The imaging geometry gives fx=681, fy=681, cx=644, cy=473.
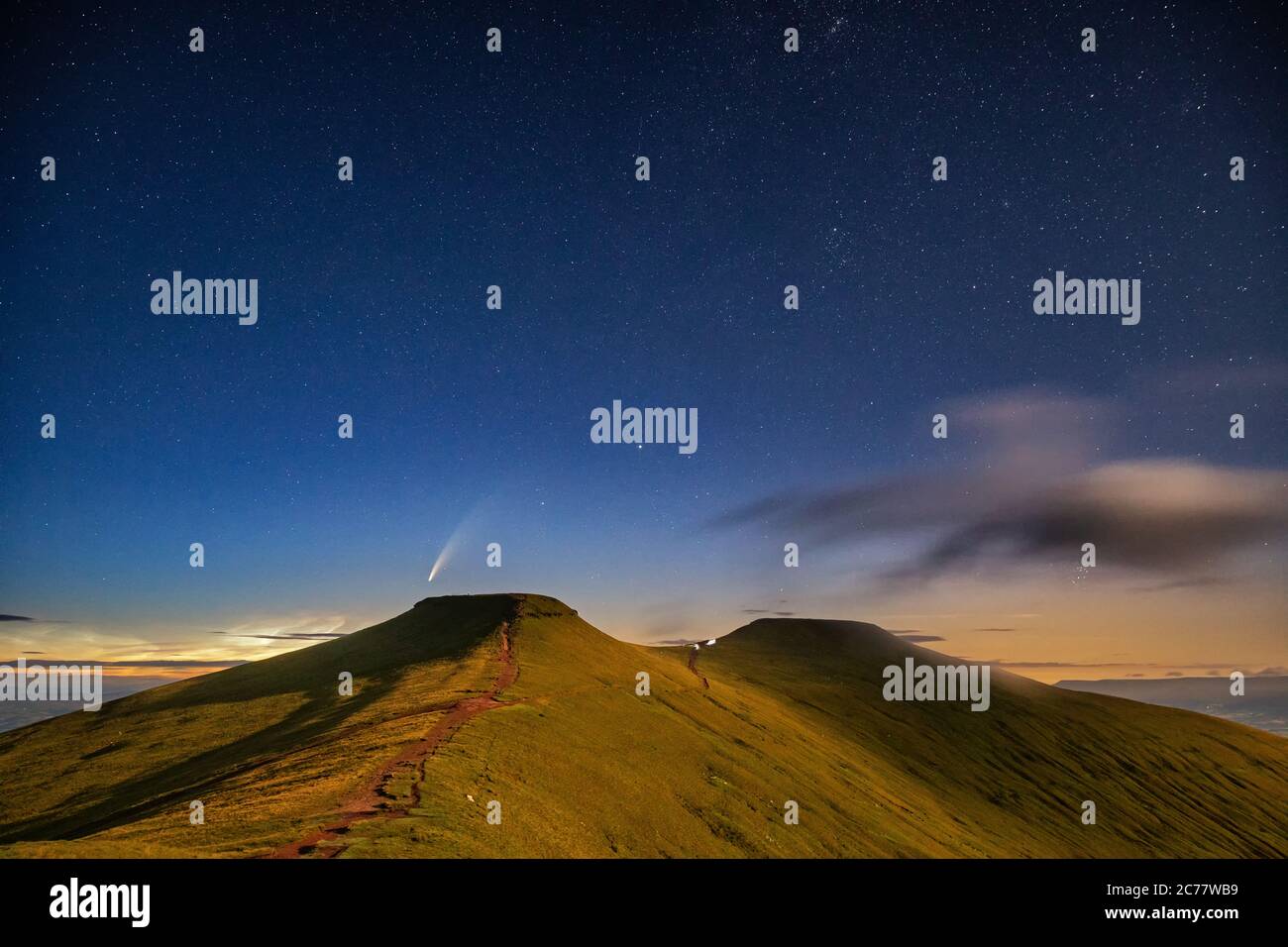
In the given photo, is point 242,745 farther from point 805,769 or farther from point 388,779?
point 805,769

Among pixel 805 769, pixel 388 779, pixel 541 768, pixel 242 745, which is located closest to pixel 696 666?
pixel 805 769

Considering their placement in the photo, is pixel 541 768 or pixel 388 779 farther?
pixel 541 768

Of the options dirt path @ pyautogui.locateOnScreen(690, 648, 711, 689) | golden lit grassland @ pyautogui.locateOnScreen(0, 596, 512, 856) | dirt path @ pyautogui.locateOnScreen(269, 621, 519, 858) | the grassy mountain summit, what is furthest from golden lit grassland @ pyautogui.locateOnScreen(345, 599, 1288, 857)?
golden lit grassland @ pyautogui.locateOnScreen(0, 596, 512, 856)

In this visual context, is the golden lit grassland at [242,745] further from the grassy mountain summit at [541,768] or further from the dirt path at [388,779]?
the dirt path at [388,779]

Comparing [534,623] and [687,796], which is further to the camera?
[534,623]
